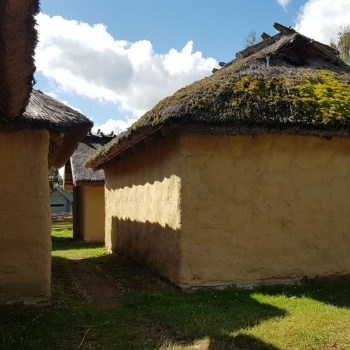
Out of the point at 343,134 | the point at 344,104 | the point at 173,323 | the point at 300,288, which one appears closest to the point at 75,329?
the point at 173,323

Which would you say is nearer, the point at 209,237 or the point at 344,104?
the point at 209,237

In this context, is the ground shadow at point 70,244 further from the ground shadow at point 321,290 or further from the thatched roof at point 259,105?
the ground shadow at point 321,290

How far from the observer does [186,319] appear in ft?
16.2

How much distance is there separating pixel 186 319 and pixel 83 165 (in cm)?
1225

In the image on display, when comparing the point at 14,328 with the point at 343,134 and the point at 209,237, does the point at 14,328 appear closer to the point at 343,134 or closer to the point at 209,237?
the point at 209,237

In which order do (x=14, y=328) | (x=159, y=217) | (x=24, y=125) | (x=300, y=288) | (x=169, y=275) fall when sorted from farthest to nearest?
(x=159, y=217) < (x=169, y=275) < (x=300, y=288) < (x=24, y=125) < (x=14, y=328)

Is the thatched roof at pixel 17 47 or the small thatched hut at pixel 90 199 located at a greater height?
the thatched roof at pixel 17 47

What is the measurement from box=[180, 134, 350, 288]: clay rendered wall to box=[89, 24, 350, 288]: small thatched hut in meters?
0.02

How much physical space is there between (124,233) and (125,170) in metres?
1.57

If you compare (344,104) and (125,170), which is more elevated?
(344,104)

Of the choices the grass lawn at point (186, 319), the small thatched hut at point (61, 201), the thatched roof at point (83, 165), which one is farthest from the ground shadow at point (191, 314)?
the small thatched hut at point (61, 201)

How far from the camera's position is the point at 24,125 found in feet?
17.9

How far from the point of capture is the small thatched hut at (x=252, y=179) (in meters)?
6.34

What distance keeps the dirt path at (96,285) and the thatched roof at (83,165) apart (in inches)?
243
